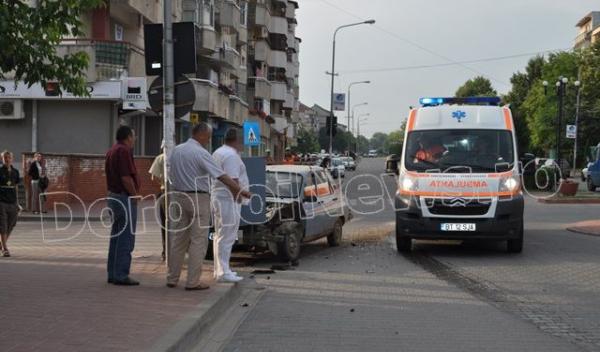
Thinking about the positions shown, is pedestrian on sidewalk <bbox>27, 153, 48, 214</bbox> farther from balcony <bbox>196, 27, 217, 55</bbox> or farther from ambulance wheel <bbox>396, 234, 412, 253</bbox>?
balcony <bbox>196, 27, 217, 55</bbox>

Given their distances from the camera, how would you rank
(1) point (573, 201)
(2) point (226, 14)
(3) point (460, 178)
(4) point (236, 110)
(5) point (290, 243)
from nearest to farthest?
(5) point (290, 243)
(3) point (460, 178)
(1) point (573, 201)
(2) point (226, 14)
(4) point (236, 110)

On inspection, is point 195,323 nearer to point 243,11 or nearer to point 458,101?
point 458,101

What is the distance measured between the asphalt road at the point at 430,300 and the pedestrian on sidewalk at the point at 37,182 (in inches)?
390

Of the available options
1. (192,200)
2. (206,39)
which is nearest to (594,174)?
(206,39)

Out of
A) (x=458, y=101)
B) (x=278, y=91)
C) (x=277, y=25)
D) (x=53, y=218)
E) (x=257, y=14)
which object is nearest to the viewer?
(x=458, y=101)

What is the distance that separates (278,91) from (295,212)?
170ft

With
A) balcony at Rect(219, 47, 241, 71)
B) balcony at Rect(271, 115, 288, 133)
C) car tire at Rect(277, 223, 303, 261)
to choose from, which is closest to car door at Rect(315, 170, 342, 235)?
car tire at Rect(277, 223, 303, 261)

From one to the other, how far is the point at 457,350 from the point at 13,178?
28.0 feet

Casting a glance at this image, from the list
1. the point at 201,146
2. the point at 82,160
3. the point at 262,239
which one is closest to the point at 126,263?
the point at 201,146

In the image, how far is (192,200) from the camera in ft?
27.0

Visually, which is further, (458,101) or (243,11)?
(243,11)

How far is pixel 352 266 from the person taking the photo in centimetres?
1127

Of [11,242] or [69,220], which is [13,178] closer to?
[11,242]

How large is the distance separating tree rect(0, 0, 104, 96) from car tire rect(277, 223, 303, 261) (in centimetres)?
458
